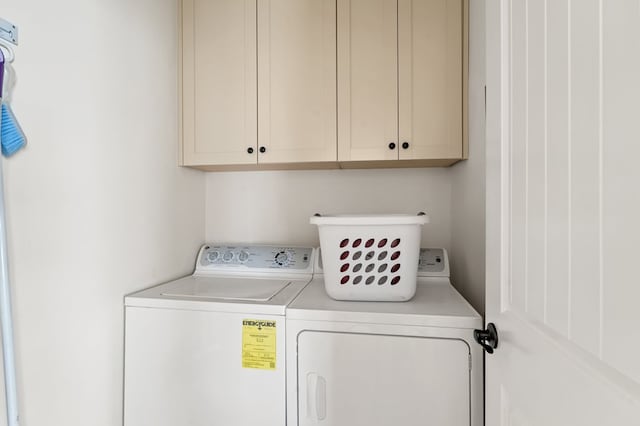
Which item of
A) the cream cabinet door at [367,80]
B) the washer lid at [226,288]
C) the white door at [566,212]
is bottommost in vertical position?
the washer lid at [226,288]

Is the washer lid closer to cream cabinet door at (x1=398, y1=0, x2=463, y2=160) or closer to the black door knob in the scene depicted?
the black door knob

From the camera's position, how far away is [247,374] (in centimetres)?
110

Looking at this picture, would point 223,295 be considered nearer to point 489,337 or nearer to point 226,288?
point 226,288

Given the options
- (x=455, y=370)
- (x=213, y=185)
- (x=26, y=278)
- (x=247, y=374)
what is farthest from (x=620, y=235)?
(x=213, y=185)

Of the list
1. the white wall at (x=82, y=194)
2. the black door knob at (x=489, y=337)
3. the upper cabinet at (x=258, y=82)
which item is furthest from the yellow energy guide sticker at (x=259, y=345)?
the upper cabinet at (x=258, y=82)

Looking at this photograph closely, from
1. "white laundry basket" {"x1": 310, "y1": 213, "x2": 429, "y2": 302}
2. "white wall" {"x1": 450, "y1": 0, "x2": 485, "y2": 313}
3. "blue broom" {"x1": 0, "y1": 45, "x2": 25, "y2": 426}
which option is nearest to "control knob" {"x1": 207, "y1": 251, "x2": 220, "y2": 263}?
"white laundry basket" {"x1": 310, "y1": 213, "x2": 429, "y2": 302}

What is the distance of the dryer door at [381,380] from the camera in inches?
38.4

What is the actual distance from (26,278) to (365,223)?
1.09 meters

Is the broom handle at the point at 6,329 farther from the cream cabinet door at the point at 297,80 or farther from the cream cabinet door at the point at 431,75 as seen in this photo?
the cream cabinet door at the point at 431,75

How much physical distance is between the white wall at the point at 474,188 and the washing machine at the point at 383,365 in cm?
26

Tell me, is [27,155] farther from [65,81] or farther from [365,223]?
[365,223]

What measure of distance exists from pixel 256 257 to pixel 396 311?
91 cm

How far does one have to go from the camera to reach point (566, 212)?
54cm

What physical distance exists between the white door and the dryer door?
157mm
